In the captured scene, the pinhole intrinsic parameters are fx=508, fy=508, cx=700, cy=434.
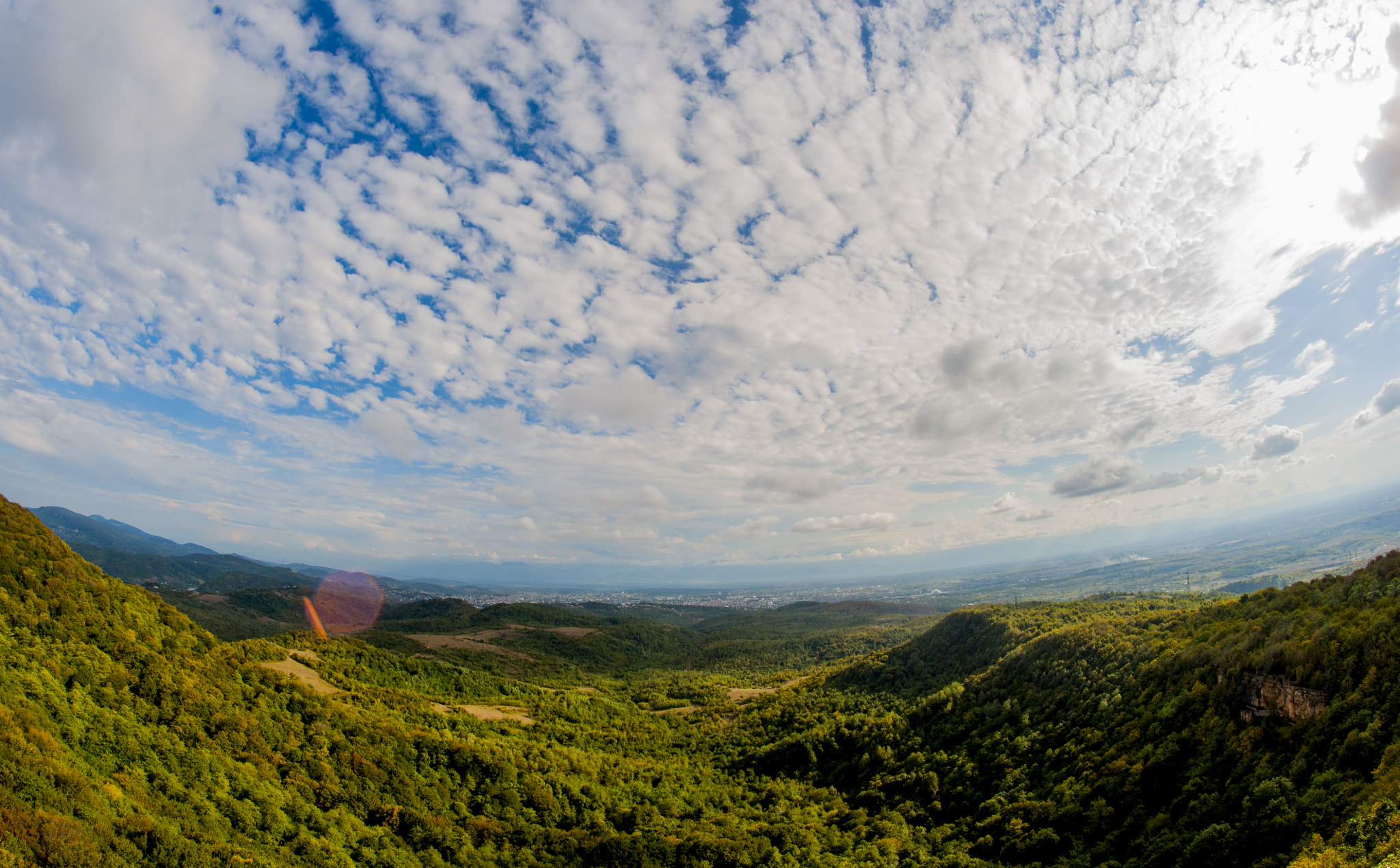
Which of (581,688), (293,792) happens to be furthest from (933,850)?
(581,688)

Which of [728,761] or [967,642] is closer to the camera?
[728,761]

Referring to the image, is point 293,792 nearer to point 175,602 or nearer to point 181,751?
point 181,751

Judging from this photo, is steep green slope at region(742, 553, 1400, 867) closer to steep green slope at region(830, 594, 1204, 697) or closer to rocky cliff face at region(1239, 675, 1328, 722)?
rocky cliff face at region(1239, 675, 1328, 722)

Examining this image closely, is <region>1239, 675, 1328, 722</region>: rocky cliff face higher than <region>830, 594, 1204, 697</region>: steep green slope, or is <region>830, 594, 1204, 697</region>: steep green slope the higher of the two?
<region>1239, 675, 1328, 722</region>: rocky cliff face

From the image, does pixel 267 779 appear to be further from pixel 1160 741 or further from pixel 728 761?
pixel 1160 741

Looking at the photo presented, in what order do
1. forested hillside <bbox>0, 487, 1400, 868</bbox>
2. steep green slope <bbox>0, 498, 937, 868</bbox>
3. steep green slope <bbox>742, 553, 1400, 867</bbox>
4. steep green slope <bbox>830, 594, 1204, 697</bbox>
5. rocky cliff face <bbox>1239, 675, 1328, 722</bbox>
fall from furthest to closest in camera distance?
steep green slope <bbox>830, 594, 1204, 697</bbox> < rocky cliff face <bbox>1239, 675, 1328, 722</bbox> < steep green slope <bbox>742, 553, 1400, 867</bbox> < forested hillside <bbox>0, 487, 1400, 868</bbox> < steep green slope <bbox>0, 498, 937, 868</bbox>

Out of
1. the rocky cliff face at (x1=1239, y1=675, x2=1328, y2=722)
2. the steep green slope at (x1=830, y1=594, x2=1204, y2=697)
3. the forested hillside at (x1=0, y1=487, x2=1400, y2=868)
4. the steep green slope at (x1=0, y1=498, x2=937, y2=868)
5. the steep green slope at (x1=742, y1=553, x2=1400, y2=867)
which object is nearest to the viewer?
the steep green slope at (x1=0, y1=498, x2=937, y2=868)

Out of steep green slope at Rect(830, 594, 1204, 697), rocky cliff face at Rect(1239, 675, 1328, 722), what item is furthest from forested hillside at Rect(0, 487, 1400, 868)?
steep green slope at Rect(830, 594, 1204, 697)

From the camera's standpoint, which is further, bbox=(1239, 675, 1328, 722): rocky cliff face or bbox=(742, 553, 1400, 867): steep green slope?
bbox=(1239, 675, 1328, 722): rocky cliff face

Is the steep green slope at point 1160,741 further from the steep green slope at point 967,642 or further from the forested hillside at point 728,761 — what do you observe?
the steep green slope at point 967,642

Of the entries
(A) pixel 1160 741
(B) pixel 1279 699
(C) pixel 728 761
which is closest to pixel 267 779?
(C) pixel 728 761
